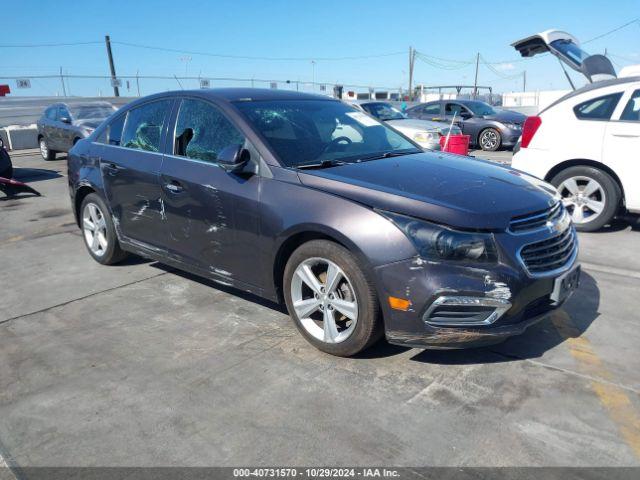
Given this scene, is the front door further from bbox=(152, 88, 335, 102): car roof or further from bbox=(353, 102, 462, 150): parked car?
bbox=(353, 102, 462, 150): parked car

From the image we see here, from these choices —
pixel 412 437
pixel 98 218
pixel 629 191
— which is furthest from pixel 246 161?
pixel 629 191

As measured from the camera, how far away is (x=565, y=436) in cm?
258

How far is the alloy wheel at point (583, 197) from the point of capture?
6160 mm

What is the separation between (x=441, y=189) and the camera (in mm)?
3170

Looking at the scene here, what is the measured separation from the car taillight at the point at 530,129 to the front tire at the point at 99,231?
4.86 m

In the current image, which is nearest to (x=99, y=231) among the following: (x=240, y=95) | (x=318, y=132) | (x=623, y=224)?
(x=240, y=95)

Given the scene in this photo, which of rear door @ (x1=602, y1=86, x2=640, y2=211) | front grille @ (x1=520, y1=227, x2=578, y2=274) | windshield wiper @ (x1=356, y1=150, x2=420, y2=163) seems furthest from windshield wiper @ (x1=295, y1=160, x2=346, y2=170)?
rear door @ (x1=602, y1=86, x2=640, y2=211)

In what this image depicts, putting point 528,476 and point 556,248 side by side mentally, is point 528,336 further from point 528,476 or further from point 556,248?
point 528,476

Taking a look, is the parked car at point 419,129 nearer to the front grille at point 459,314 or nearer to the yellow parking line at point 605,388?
the yellow parking line at point 605,388

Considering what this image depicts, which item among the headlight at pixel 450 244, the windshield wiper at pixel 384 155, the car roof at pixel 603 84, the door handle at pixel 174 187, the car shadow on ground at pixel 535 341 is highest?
the car roof at pixel 603 84

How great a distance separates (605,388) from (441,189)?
1452mm

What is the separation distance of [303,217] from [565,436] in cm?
184

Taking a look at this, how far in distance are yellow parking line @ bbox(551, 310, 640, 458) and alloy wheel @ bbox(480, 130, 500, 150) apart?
12278mm

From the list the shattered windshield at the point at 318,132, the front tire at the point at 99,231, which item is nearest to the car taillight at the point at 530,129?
the shattered windshield at the point at 318,132
